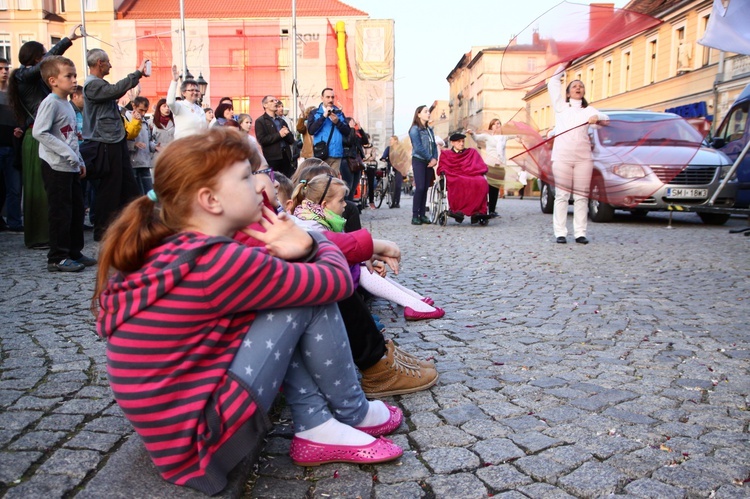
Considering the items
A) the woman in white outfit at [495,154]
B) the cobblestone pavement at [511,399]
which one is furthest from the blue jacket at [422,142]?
the cobblestone pavement at [511,399]

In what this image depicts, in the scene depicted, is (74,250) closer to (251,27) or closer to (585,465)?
(585,465)

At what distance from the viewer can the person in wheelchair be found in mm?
11523

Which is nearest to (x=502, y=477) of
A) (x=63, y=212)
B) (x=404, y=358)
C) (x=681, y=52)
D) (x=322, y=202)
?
(x=404, y=358)

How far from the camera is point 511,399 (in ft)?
10.2

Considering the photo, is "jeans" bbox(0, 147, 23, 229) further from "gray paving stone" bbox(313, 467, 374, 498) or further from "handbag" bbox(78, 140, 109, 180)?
"gray paving stone" bbox(313, 467, 374, 498)

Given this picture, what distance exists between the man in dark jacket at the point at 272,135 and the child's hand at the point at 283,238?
310 inches

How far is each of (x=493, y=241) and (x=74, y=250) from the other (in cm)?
560

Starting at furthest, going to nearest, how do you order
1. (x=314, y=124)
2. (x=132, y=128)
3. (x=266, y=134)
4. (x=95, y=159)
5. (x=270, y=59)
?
1. (x=270, y=59)
2. (x=314, y=124)
3. (x=266, y=134)
4. (x=132, y=128)
5. (x=95, y=159)

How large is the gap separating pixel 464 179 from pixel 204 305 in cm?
980

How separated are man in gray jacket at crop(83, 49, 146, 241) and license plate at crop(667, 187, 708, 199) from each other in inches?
346

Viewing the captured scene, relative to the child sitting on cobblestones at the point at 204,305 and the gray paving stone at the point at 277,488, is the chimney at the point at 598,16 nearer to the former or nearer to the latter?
the child sitting on cobblestones at the point at 204,305

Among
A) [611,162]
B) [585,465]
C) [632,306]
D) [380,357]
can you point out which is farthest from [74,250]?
[611,162]

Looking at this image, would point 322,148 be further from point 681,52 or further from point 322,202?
point 681,52

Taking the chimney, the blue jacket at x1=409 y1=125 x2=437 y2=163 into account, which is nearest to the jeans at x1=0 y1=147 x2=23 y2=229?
the blue jacket at x1=409 y1=125 x2=437 y2=163
